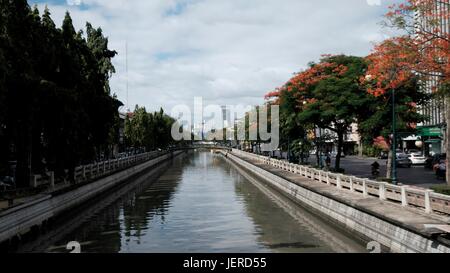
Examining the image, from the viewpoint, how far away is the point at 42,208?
22.0m

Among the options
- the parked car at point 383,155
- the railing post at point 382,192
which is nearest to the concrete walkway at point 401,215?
the railing post at point 382,192

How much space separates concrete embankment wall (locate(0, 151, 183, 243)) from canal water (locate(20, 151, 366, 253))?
695mm

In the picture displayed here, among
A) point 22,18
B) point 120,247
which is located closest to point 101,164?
point 22,18

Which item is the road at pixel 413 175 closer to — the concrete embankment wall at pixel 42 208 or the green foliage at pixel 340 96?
the green foliage at pixel 340 96

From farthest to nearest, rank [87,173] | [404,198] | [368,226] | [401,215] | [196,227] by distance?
1. [87,173]
2. [196,227]
3. [404,198]
4. [368,226]
5. [401,215]

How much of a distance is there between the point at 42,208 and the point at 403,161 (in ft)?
136

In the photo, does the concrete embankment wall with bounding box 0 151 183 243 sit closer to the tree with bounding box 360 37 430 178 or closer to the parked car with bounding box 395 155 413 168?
the tree with bounding box 360 37 430 178

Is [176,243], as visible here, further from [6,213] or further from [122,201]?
[122,201]

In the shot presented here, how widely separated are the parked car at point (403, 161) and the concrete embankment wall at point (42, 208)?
104 feet

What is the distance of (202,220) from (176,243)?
5.69 m

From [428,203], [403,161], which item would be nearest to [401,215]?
[428,203]

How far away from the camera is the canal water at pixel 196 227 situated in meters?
18.4

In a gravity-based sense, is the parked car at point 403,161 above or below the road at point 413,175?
above

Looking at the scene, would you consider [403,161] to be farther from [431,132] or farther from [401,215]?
[401,215]
